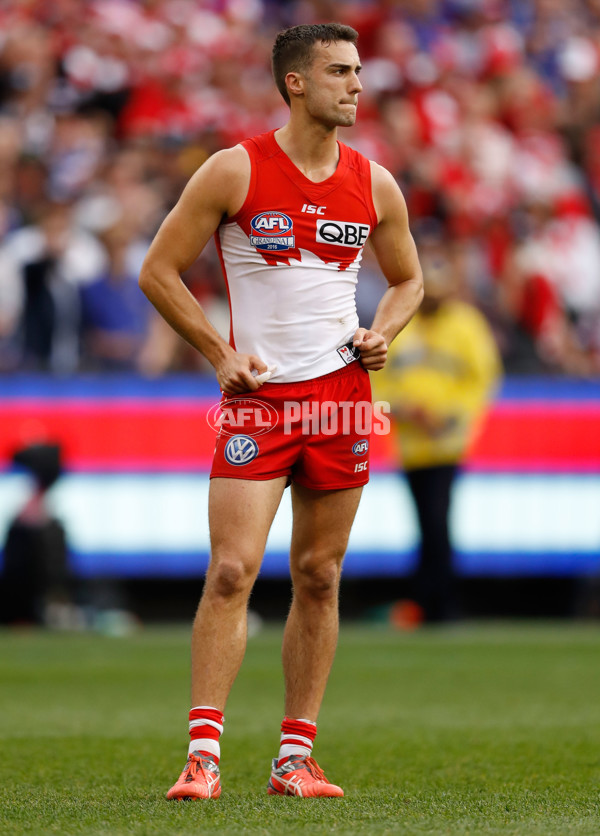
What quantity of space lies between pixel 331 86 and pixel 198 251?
0.65 m

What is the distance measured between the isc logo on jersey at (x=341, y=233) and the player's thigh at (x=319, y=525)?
774 millimetres

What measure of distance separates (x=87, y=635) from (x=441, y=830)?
22.4 ft

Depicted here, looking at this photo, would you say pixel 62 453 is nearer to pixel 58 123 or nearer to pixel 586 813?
pixel 58 123

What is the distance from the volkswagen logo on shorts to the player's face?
102cm

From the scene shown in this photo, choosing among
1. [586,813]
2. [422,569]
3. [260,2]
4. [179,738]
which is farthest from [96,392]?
[586,813]

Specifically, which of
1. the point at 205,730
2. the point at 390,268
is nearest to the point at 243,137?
the point at 390,268

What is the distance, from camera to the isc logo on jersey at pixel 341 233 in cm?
436

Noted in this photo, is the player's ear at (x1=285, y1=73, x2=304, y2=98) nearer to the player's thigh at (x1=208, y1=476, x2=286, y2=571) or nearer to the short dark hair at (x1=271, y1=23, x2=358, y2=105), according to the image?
the short dark hair at (x1=271, y1=23, x2=358, y2=105)

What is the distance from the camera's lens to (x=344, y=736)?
18.7 ft

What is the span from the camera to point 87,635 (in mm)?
10086

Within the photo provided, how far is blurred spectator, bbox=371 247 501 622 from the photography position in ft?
32.7

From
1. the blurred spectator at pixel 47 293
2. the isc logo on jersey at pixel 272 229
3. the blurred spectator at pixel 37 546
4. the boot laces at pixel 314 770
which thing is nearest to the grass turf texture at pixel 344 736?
the boot laces at pixel 314 770

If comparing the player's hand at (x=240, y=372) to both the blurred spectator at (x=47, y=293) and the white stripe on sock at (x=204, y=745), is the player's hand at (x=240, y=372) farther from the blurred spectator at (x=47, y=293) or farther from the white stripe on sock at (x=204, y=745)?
the blurred spectator at (x=47, y=293)

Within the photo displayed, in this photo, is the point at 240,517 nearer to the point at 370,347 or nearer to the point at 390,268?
the point at 370,347
